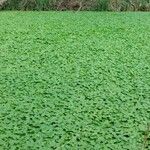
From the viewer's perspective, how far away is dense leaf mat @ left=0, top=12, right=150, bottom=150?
2.39 m

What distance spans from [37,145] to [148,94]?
1.09 meters

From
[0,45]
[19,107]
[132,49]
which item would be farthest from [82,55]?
[19,107]

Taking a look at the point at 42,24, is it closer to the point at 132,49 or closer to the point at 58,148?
the point at 132,49

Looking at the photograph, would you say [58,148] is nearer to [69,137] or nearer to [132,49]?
[69,137]

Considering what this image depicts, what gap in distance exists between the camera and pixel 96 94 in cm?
297

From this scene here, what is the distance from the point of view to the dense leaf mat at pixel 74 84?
239 centimetres

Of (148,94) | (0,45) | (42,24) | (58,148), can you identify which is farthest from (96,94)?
(42,24)

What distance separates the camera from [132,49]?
13.3ft

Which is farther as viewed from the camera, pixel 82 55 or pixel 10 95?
pixel 82 55

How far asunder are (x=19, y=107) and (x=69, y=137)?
53cm

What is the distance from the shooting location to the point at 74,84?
3154 mm

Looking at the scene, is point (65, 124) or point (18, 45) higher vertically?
point (18, 45)

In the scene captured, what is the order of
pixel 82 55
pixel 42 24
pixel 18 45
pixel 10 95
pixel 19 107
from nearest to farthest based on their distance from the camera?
pixel 19 107
pixel 10 95
pixel 82 55
pixel 18 45
pixel 42 24

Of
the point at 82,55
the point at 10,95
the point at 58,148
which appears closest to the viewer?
the point at 58,148
